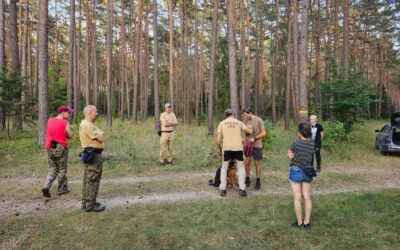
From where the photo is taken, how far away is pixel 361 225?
4699 mm

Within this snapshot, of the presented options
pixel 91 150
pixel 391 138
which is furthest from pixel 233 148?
pixel 391 138

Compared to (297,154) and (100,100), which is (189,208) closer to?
(297,154)

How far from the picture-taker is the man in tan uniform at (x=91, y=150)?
5152 mm

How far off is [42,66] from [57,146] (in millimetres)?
6114

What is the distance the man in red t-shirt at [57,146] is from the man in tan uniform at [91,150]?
1.28 meters

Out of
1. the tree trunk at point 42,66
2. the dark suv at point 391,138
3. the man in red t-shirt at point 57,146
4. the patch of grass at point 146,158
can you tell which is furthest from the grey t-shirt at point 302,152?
the tree trunk at point 42,66

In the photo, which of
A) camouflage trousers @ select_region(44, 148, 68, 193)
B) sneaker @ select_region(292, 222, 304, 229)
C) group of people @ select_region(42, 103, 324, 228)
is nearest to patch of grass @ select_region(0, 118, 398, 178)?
camouflage trousers @ select_region(44, 148, 68, 193)

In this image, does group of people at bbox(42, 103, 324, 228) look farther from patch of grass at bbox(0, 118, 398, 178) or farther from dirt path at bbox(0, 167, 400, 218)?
patch of grass at bbox(0, 118, 398, 178)

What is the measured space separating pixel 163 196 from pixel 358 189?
4896 millimetres

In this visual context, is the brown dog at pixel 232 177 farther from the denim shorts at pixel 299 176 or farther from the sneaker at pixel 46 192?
the sneaker at pixel 46 192

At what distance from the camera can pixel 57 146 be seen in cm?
623

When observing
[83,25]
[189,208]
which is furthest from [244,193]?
[83,25]

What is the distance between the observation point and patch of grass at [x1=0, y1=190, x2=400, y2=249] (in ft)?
13.4

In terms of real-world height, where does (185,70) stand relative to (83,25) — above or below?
below
